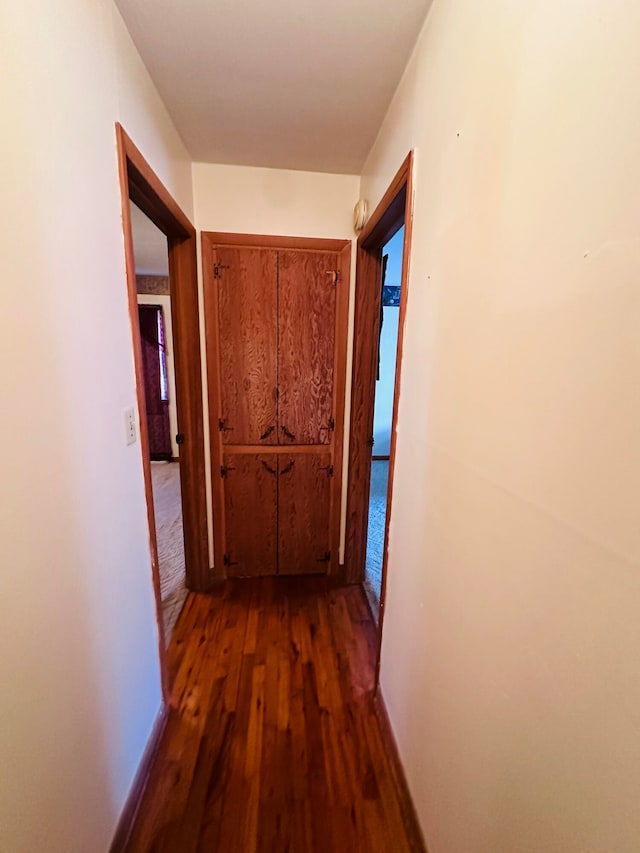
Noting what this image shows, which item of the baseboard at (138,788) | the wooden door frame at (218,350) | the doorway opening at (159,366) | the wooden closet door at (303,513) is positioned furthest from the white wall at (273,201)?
the doorway opening at (159,366)

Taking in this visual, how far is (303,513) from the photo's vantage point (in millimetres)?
2266

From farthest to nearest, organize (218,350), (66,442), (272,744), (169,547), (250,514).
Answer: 1. (169,547)
2. (250,514)
3. (218,350)
4. (272,744)
5. (66,442)

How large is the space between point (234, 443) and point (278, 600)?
0.98 m

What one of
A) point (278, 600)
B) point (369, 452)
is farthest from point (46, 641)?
point (369, 452)

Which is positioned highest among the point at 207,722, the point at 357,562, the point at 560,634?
the point at 560,634

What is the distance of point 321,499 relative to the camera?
2.26 meters

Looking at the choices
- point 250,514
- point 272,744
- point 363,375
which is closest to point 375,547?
point 250,514

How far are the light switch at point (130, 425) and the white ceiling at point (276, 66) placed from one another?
119 centimetres

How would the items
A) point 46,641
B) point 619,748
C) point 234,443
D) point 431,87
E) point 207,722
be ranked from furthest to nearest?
point 234,443
point 207,722
point 431,87
point 46,641
point 619,748

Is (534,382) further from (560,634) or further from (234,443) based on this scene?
(234,443)

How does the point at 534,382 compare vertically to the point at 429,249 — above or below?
below

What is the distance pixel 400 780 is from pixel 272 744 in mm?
469

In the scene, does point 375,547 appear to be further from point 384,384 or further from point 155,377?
point 155,377

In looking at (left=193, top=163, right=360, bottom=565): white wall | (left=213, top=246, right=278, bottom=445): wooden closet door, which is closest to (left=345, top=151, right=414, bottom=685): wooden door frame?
(left=193, top=163, right=360, bottom=565): white wall
